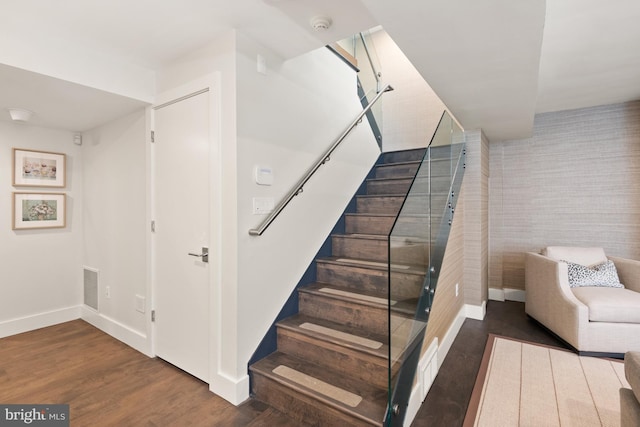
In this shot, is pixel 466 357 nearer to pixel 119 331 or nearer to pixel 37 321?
pixel 119 331

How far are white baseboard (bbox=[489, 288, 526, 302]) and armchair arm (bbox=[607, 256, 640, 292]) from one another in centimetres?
127

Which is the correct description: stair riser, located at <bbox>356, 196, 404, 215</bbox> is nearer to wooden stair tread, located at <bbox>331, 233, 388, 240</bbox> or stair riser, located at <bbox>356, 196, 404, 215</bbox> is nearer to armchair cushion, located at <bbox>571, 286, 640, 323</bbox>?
wooden stair tread, located at <bbox>331, 233, 388, 240</bbox>

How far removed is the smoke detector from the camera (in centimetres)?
197

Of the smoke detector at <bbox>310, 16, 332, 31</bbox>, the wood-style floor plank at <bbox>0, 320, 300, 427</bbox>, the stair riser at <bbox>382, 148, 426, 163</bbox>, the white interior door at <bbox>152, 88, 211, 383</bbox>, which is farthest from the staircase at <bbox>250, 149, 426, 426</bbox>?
the smoke detector at <bbox>310, 16, 332, 31</bbox>

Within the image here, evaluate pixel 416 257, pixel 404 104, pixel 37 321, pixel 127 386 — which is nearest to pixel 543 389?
pixel 416 257

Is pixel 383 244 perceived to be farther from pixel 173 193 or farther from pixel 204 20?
pixel 204 20

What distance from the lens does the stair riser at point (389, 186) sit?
11.7 feet

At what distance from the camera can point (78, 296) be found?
3.77m

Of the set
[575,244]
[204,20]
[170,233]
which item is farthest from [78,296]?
[575,244]

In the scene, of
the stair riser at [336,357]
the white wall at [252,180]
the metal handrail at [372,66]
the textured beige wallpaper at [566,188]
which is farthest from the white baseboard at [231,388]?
the textured beige wallpaper at [566,188]

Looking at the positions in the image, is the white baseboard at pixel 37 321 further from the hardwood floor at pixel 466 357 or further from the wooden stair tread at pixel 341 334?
the hardwood floor at pixel 466 357

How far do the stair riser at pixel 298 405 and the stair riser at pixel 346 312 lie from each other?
2.11ft

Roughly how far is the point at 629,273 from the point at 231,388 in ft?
13.6

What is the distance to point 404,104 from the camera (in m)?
4.81
